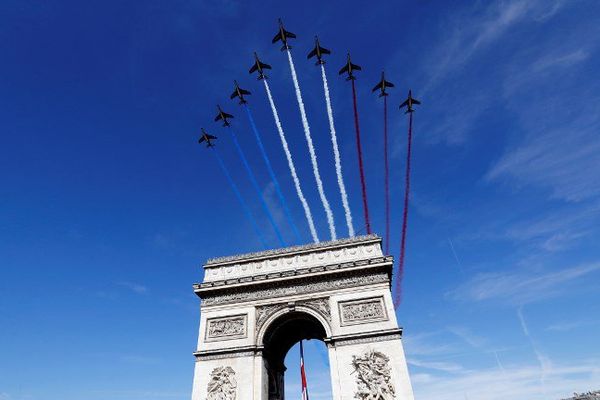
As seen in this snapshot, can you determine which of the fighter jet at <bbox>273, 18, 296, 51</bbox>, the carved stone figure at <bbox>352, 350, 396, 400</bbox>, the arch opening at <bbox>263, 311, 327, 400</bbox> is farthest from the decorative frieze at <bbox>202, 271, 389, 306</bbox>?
the fighter jet at <bbox>273, 18, 296, 51</bbox>

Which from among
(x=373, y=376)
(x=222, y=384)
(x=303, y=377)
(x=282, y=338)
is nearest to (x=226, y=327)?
(x=222, y=384)

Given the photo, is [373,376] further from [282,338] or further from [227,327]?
[227,327]

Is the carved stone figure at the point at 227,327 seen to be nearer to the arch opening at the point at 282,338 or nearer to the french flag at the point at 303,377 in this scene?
the arch opening at the point at 282,338

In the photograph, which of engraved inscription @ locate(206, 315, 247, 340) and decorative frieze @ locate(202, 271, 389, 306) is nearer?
engraved inscription @ locate(206, 315, 247, 340)

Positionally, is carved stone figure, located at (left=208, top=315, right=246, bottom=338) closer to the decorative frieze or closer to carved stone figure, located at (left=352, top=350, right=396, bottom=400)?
the decorative frieze

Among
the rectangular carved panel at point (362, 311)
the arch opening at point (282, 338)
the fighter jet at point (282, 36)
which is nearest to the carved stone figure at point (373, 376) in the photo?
the rectangular carved panel at point (362, 311)

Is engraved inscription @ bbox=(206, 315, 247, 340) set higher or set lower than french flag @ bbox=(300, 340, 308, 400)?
higher
